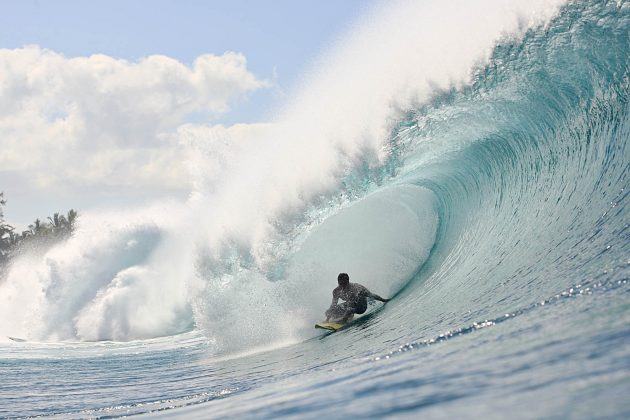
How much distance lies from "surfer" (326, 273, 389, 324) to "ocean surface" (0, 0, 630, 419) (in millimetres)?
445

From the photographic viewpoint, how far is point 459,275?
1241 centimetres

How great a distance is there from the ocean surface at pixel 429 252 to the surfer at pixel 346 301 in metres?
0.44

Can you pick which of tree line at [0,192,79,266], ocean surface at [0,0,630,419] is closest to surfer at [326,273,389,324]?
ocean surface at [0,0,630,419]

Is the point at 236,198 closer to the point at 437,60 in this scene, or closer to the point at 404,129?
the point at 404,129

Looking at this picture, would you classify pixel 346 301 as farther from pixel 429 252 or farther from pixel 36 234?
pixel 36 234

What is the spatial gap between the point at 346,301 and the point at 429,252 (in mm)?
3535

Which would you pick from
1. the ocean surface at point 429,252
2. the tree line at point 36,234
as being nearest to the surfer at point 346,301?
the ocean surface at point 429,252

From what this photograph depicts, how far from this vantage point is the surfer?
42.3ft

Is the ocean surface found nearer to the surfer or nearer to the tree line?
the surfer

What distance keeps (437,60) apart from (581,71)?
2.51 meters

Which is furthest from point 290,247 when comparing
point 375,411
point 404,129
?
point 375,411

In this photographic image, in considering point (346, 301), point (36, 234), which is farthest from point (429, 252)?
point (36, 234)

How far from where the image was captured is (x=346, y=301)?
13.2m

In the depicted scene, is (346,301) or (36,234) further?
(36,234)
